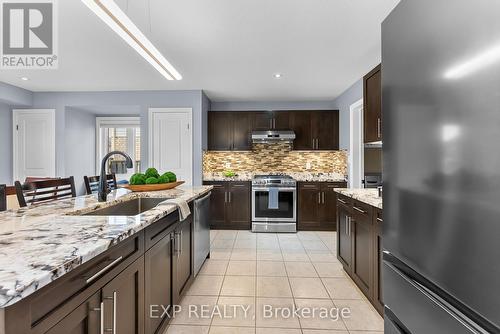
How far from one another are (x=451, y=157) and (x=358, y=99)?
3491mm

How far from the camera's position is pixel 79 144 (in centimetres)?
516

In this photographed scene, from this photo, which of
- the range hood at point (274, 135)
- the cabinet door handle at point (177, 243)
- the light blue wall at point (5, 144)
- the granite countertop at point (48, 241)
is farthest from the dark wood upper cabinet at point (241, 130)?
the light blue wall at point (5, 144)

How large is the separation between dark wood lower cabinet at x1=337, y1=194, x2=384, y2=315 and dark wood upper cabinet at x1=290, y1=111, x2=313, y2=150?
86.2 inches

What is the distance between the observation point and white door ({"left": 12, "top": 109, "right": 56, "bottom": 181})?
455 cm

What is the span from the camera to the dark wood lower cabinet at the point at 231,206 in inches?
183

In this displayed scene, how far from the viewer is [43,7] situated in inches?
83.1

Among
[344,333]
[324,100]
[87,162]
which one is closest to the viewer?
[344,333]

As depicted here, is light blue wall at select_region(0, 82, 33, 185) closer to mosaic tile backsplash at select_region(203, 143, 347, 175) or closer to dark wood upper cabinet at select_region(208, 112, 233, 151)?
dark wood upper cabinet at select_region(208, 112, 233, 151)

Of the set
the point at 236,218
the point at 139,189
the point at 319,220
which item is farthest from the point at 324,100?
the point at 139,189

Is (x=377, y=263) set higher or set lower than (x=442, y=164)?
lower

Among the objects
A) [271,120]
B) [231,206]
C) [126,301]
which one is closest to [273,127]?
[271,120]

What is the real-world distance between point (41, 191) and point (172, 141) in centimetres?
245

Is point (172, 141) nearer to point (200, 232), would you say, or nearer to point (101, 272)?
point (200, 232)

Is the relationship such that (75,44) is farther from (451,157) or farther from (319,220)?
(319,220)
